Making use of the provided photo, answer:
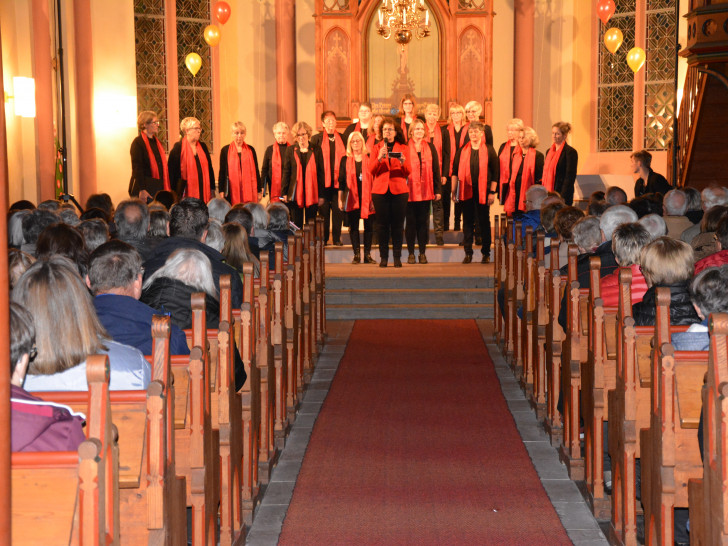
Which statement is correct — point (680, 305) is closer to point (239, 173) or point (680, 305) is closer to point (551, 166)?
point (551, 166)

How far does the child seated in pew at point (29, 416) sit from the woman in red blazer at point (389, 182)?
342 inches

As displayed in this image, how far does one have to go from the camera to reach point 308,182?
11.6 meters

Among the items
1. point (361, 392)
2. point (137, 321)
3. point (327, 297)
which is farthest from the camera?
point (327, 297)

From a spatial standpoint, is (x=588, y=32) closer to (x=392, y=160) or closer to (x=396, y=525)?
(x=392, y=160)

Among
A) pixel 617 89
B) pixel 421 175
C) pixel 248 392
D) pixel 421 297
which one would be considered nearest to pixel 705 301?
pixel 248 392

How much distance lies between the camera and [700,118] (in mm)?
10172

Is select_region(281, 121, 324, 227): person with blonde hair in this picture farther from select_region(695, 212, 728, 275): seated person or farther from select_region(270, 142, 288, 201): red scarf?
select_region(695, 212, 728, 275): seated person

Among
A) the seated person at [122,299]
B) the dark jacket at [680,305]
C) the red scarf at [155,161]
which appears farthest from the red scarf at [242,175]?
the dark jacket at [680,305]

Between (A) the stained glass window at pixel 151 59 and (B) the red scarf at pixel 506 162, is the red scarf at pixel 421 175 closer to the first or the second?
(B) the red scarf at pixel 506 162

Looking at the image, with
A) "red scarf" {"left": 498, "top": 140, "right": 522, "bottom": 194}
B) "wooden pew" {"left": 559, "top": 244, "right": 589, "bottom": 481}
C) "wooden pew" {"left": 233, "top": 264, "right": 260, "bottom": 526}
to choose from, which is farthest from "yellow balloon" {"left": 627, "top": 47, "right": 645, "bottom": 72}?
"wooden pew" {"left": 233, "top": 264, "right": 260, "bottom": 526}

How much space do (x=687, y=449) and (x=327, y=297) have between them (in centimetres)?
685

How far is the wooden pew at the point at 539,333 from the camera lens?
6.09m

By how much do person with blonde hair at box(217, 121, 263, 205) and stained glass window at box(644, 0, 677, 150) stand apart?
6608mm

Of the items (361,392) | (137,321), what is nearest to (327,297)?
(361,392)
